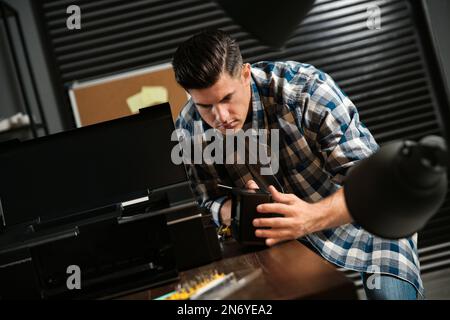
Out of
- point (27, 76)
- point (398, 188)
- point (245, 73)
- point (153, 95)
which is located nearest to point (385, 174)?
point (398, 188)

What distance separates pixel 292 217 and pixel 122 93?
2.23 m

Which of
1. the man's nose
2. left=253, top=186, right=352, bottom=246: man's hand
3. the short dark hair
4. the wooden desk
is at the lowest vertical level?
the wooden desk

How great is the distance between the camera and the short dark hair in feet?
5.33

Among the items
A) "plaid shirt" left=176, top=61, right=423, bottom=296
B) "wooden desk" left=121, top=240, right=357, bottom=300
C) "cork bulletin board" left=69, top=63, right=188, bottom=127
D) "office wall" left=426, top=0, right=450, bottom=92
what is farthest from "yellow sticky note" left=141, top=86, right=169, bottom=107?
"wooden desk" left=121, top=240, right=357, bottom=300

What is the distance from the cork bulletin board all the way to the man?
1358 mm

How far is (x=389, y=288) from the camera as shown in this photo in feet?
4.98

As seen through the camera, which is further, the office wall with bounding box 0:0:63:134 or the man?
the office wall with bounding box 0:0:63:134

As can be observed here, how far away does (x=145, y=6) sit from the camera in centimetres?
335

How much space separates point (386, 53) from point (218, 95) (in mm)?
2100

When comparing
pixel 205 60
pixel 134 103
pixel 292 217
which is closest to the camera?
pixel 292 217

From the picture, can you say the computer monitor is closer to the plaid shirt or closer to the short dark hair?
the short dark hair

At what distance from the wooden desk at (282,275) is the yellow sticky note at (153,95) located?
6.25 ft

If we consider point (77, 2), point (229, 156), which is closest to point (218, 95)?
point (229, 156)

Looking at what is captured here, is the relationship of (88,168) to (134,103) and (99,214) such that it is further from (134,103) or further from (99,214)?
(134,103)
